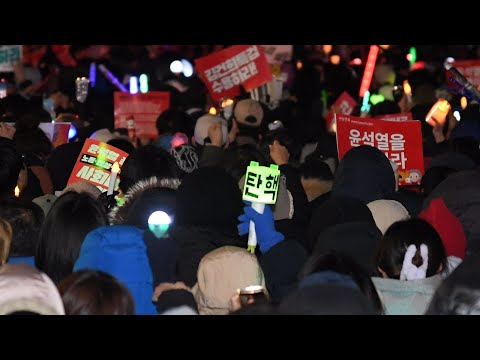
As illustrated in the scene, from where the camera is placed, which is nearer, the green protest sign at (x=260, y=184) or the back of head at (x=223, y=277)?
the back of head at (x=223, y=277)

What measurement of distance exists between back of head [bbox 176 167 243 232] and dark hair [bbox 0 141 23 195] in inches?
55.1

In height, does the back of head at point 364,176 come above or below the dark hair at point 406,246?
above

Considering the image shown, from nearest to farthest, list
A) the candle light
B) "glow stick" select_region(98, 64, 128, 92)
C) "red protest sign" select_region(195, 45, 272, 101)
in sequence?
the candle light, "red protest sign" select_region(195, 45, 272, 101), "glow stick" select_region(98, 64, 128, 92)

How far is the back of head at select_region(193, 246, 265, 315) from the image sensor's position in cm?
519

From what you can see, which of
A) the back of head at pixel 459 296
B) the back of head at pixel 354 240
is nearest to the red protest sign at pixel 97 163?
the back of head at pixel 354 240

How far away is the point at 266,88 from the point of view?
15258 mm

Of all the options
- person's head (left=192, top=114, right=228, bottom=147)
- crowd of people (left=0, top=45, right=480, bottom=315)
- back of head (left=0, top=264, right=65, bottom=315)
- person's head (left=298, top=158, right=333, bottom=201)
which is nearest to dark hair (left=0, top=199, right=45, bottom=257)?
crowd of people (left=0, top=45, right=480, bottom=315)

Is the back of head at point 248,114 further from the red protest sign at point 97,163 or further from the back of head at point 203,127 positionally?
the red protest sign at point 97,163

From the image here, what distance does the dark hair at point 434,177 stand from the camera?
26.3 ft

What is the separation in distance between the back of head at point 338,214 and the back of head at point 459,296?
185 centimetres

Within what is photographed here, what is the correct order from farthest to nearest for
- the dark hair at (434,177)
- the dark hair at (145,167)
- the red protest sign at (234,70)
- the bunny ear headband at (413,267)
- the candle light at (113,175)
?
the red protest sign at (234,70) < the dark hair at (434,177) < the candle light at (113,175) < the dark hair at (145,167) < the bunny ear headband at (413,267)

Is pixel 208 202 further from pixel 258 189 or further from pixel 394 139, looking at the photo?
pixel 394 139

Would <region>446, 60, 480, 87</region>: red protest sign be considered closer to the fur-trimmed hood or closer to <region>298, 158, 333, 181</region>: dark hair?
<region>298, 158, 333, 181</region>: dark hair
